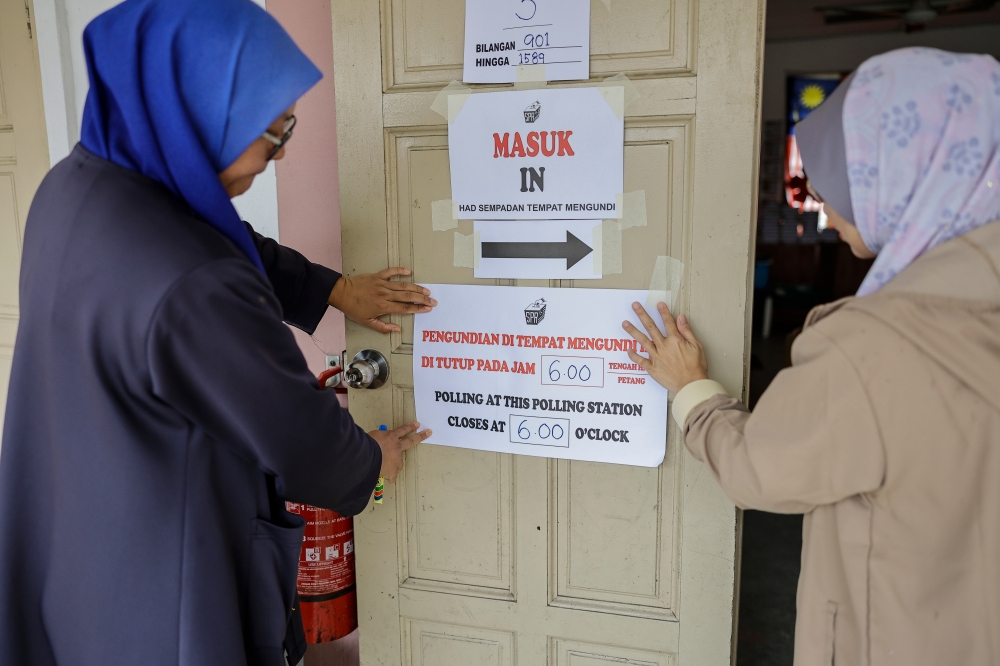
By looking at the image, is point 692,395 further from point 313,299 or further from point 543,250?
point 313,299

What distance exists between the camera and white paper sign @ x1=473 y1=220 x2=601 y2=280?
1480mm

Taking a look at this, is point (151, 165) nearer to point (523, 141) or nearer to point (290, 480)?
point (290, 480)

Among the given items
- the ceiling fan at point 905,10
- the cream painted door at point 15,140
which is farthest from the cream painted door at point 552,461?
the ceiling fan at point 905,10

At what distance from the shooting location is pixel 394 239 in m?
1.62

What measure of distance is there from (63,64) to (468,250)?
4.75ft

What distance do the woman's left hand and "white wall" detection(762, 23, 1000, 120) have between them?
7966 mm

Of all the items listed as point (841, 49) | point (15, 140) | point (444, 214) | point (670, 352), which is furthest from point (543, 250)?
point (841, 49)

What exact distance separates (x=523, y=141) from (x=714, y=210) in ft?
1.36

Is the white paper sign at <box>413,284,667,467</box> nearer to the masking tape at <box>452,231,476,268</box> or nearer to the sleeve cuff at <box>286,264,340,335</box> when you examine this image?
the masking tape at <box>452,231,476,268</box>

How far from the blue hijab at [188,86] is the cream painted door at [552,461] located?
1.85 feet

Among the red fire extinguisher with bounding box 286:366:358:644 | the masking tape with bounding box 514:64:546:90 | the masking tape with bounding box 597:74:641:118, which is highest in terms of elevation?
the masking tape with bounding box 514:64:546:90

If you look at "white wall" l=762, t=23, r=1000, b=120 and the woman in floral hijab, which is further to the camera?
"white wall" l=762, t=23, r=1000, b=120

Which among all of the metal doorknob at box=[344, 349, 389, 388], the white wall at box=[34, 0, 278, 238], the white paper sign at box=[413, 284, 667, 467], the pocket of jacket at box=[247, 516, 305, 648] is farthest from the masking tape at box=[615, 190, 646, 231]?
the white wall at box=[34, 0, 278, 238]

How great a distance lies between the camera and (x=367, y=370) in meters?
1.64
